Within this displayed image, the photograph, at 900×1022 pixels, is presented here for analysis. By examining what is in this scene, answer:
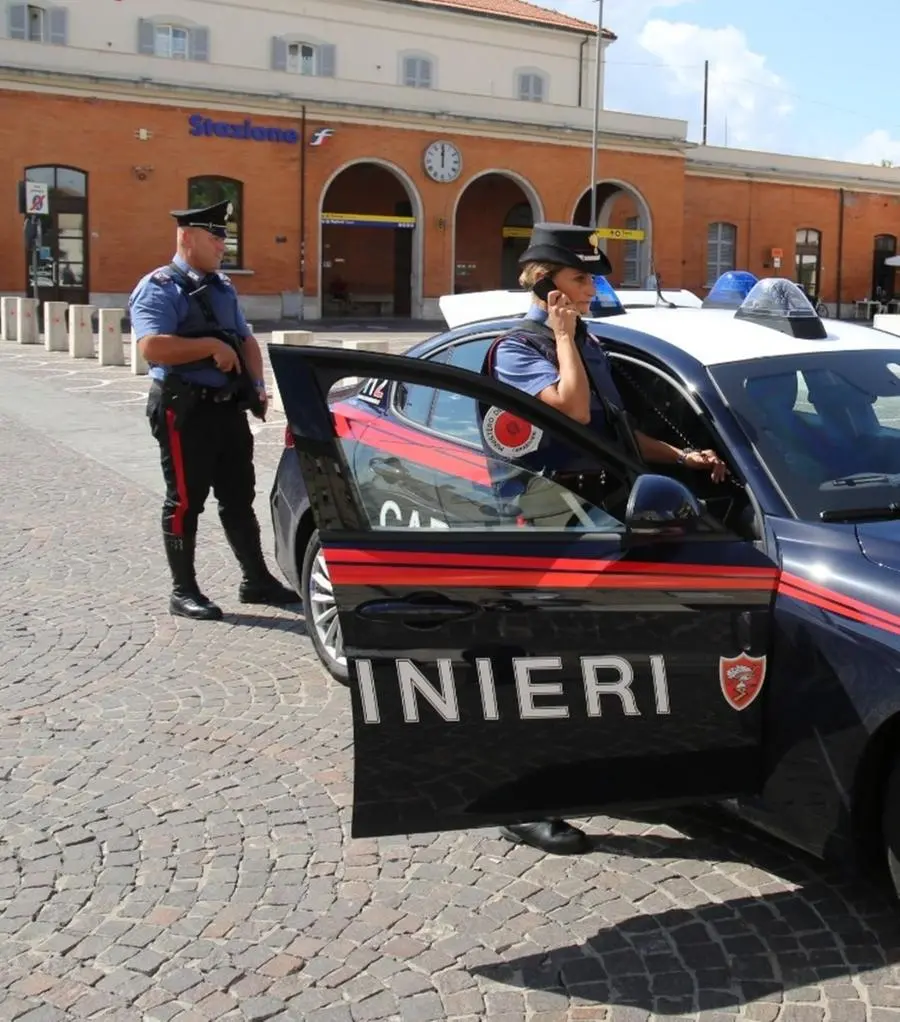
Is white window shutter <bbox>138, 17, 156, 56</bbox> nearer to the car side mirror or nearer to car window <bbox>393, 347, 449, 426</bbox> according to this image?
car window <bbox>393, 347, 449, 426</bbox>

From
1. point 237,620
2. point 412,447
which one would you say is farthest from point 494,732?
point 237,620

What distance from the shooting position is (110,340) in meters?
→ 20.5

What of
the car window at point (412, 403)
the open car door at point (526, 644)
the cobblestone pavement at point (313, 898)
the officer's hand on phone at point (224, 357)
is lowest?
the cobblestone pavement at point (313, 898)

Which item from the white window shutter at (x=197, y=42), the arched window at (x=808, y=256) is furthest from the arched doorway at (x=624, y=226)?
the white window shutter at (x=197, y=42)

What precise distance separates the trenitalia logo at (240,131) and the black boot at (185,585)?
98.4ft

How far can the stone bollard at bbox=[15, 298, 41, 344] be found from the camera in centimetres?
2462

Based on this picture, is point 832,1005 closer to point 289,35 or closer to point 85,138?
point 85,138

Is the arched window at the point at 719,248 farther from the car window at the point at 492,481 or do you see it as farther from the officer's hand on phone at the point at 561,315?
the car window at the point at 492,481

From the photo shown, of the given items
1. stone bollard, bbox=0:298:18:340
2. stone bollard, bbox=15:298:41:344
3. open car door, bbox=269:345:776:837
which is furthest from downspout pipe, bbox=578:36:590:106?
open car door, bbox=269:345:776:837

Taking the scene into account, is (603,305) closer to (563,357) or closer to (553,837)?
(563,357)

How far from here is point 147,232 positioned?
33375mm

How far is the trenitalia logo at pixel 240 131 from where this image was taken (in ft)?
111

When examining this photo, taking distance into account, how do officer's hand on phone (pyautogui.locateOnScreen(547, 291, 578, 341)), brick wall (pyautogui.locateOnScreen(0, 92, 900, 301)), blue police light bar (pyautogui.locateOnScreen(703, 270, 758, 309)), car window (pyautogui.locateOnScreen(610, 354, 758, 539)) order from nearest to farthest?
car window (pyautogui.locateOnScreen(610, 354, 758, 539)), officer's hand on phone (pyautogui.locateOnScreen(547, 291, 578, 341)), blue police light bar (pyautogui.locateOnScreen(703, 270, 758, 309)), brick wall (pyautogui.locateOnScreen(0, 92, 900, 301))

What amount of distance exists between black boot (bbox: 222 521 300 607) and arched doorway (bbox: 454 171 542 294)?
36716 mm
